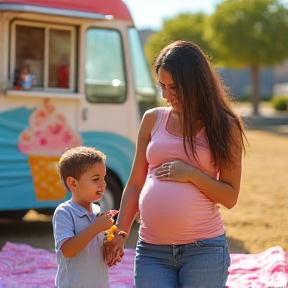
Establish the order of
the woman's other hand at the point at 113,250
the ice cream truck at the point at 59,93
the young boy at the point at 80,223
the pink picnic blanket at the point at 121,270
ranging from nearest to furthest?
the young boy at the point at 80,223 → the woman's other hand at the point at 113,250 → the pink picnic blanket at the point at 121,270 → the ice cream truck at the point at 59,93

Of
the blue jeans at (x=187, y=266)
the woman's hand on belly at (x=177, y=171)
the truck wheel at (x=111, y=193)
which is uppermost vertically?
the woman's hand on belly at (x=177, y=171)

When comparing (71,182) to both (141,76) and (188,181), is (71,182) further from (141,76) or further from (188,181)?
(141,76)

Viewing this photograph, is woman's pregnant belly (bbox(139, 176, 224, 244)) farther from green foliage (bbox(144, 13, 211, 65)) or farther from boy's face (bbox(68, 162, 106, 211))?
green foliage (bbox(144, 13, 211, 65))

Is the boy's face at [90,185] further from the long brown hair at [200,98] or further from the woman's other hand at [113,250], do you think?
the long brown hair at [200,98]

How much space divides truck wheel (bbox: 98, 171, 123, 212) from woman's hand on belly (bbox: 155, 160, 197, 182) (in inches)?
173

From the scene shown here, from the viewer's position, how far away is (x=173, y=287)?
12.3ft

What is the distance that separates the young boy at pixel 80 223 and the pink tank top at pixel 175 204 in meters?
0.25

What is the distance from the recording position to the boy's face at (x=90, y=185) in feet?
12.3

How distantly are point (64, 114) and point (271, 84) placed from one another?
81.0m

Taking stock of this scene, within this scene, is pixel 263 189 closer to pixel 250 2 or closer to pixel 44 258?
pixel 44 258

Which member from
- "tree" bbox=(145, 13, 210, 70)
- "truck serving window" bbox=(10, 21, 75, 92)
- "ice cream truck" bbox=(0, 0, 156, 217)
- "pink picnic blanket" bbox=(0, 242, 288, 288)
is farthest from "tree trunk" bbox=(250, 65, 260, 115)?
"pink picnic blanket" bbox=(0, 242, 288, 288)

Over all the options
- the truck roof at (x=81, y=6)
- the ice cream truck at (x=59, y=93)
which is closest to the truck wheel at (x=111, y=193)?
the ice cream truck at (x=59, y=93)

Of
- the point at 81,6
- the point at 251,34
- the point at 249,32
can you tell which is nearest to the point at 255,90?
the point at 251,34

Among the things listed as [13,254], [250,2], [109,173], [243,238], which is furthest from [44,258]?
[250,2]
